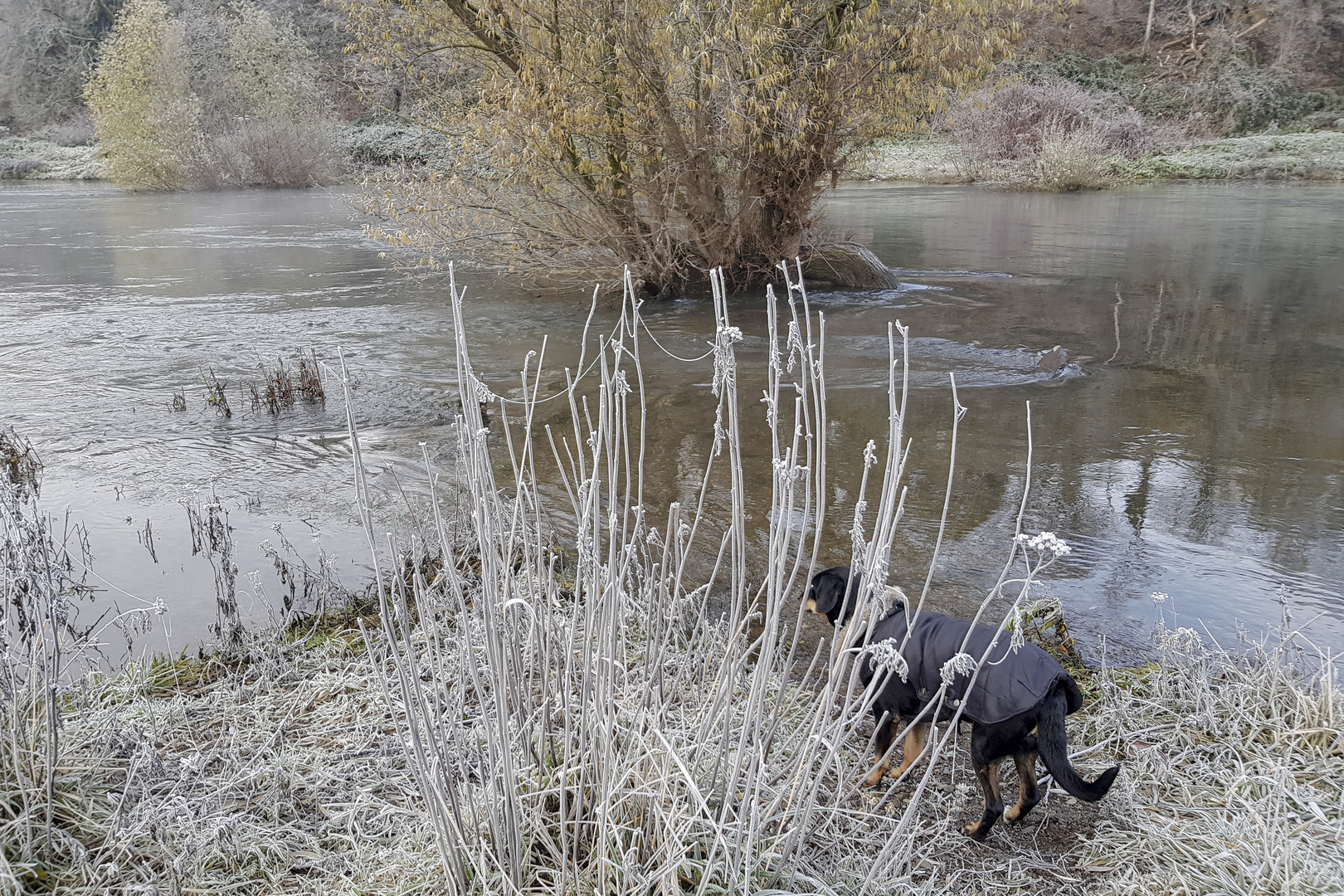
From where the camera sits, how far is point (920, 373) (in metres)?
9.09

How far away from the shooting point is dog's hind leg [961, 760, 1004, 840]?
2869mm

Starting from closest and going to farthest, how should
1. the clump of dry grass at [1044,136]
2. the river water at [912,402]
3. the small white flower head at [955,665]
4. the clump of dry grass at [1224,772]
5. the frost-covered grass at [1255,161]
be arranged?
the small white flower head at [955,665] < the clump of dry grass at [1224,772] < the river water at [912,402] < the frost-covered grass at [1255,161] < the clump of dry grass at [1044,136]

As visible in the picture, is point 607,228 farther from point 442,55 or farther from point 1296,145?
point 1296,145

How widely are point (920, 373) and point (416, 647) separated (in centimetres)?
644

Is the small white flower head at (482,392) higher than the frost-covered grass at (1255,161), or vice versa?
the frost-covered grass at (1255,161)

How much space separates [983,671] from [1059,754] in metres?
0.31

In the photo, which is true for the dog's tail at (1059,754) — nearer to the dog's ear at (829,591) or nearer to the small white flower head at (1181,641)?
the dog's ear at (829,591)

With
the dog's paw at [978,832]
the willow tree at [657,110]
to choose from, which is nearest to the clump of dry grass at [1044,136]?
the willow tree at [657,110]

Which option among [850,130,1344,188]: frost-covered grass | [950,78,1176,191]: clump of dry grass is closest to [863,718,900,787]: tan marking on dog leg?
[850,130,1344,188]: frost-covered grass

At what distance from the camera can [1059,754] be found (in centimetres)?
274

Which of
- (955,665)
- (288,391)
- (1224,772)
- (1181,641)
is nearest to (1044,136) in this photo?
(288,391)

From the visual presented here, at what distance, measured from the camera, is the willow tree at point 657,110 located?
34.2 feet

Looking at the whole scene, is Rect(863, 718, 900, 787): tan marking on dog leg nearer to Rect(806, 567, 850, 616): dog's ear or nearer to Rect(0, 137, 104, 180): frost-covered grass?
Rect(806, 567, 850, 616): dog's ear

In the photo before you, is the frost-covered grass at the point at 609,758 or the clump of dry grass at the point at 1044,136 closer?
the frost-covered grass at the point at 609,758
